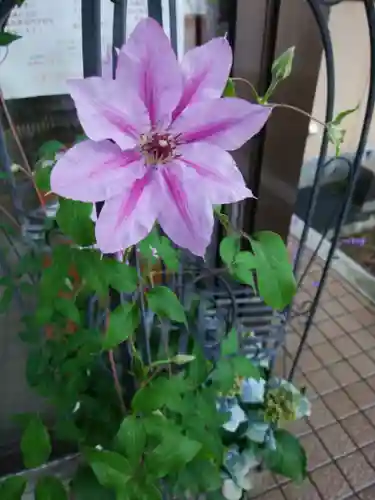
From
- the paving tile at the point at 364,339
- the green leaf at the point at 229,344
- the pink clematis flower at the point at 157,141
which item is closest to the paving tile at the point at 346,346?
the paving tile at the point at 364,339

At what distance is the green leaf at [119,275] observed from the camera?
0.40 m

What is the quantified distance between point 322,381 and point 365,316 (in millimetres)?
272

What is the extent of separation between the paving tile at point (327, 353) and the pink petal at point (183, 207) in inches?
38.1

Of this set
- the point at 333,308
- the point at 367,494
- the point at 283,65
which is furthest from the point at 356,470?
the point at 283,65

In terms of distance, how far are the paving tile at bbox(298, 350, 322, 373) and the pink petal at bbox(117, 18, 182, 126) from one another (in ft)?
3.23

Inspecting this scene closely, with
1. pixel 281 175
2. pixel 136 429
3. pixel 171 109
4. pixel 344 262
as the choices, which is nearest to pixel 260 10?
pixel 281 175

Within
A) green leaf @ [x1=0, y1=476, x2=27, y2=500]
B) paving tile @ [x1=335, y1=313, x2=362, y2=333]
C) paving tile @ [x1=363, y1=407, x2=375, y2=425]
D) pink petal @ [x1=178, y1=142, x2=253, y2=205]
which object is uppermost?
pink petal @ [x1=178, y1=142, x2=253, y2=205]

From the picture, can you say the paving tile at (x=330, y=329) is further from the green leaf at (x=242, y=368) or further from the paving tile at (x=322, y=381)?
the green leaf at (x=242, y=368)

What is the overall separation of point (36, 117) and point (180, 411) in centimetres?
50

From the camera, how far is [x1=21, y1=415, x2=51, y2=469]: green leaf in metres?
0.51

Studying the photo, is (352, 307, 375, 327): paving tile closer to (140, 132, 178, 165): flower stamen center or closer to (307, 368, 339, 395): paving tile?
(307, 368, 339, 395): paving tile

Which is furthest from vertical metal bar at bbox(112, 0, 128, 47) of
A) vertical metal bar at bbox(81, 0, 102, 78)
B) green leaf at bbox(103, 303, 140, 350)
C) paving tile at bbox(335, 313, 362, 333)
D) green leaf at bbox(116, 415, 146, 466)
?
paving tile at bbox(335, 313, 362, 333)

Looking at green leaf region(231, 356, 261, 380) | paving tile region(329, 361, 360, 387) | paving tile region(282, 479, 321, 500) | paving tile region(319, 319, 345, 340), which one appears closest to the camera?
green leaf region(231, 356, 261, 380)

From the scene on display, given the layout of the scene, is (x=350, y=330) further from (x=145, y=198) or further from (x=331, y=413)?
(x=145, y=198)
